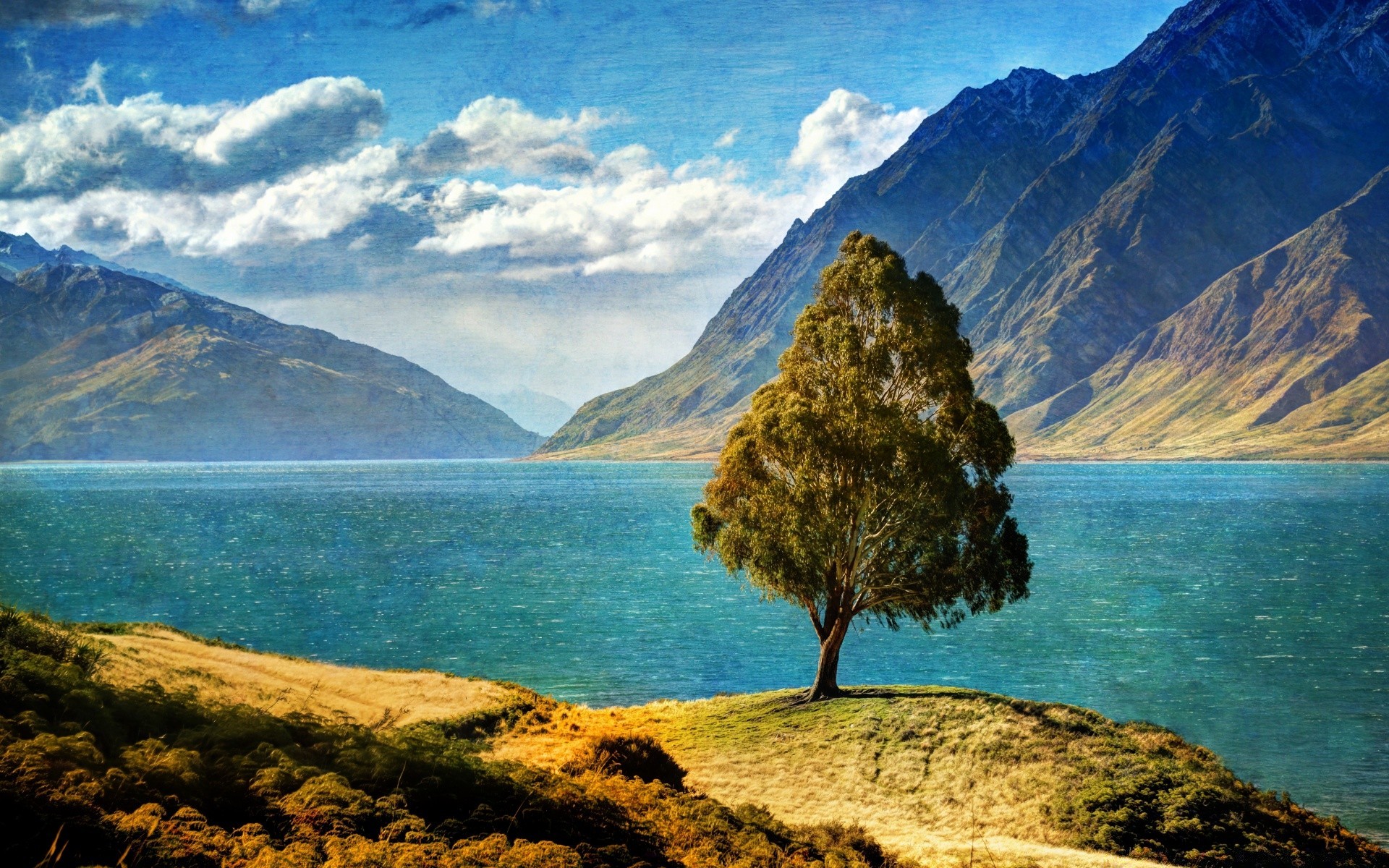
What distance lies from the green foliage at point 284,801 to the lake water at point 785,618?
25.5m

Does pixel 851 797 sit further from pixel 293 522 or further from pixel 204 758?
pixel 293 522

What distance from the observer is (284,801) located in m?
14.5

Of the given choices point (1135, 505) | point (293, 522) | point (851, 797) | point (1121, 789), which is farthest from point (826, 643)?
point (1135, 505)

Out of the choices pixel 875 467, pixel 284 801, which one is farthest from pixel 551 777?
pixel 875 467

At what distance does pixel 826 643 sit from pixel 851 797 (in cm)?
932

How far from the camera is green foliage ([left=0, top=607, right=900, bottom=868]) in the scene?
40.7ft

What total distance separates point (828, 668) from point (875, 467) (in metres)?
7.72

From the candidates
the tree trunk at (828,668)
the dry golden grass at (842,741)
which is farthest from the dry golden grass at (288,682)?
the tree trunk at (828,668)

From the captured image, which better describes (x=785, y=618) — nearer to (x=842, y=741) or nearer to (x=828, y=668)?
(x=828, y=668)

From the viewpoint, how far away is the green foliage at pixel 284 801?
1241 centimetres

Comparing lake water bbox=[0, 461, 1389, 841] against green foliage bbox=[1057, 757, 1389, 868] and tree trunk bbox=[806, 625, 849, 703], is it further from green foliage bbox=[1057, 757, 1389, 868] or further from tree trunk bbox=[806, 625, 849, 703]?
tree trunk bbox=[806, 625, 849, 703]

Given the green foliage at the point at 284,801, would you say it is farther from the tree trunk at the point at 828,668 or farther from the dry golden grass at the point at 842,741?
the tree trunk at the point at 828,668

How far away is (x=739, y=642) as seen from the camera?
6412 centimetres

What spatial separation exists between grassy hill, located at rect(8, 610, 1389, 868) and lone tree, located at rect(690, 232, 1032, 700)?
12.9 feet
